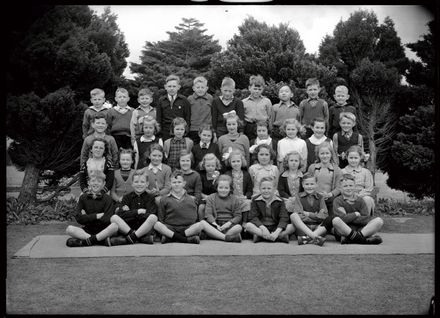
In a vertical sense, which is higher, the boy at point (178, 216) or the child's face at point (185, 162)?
the child's face at point (185, 162)

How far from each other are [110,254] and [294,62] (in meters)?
7.23

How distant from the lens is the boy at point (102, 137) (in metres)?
6.61

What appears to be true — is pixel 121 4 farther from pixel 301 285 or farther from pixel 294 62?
pixel 294 62

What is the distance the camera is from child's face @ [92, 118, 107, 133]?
21.8 feet

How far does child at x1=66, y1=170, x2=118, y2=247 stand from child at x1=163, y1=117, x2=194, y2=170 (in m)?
0.98

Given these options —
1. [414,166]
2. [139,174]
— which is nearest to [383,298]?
[139,174]

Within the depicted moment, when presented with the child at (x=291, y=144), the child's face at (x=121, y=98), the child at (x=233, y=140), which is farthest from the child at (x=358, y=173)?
the child's face at (x=121, y=98)

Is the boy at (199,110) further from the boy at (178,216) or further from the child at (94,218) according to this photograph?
the child at (94,218)

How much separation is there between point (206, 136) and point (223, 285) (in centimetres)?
262

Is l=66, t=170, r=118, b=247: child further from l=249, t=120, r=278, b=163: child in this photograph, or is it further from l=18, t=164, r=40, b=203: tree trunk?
l=18, t=164, r=40, b=203: tree trunk

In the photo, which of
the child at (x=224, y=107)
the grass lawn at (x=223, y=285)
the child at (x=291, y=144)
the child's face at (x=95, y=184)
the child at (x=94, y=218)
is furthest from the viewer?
the child at (x=224, y=107)

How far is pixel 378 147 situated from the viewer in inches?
400

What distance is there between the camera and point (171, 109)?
7.08 m

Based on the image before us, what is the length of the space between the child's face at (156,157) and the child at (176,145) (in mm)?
416
